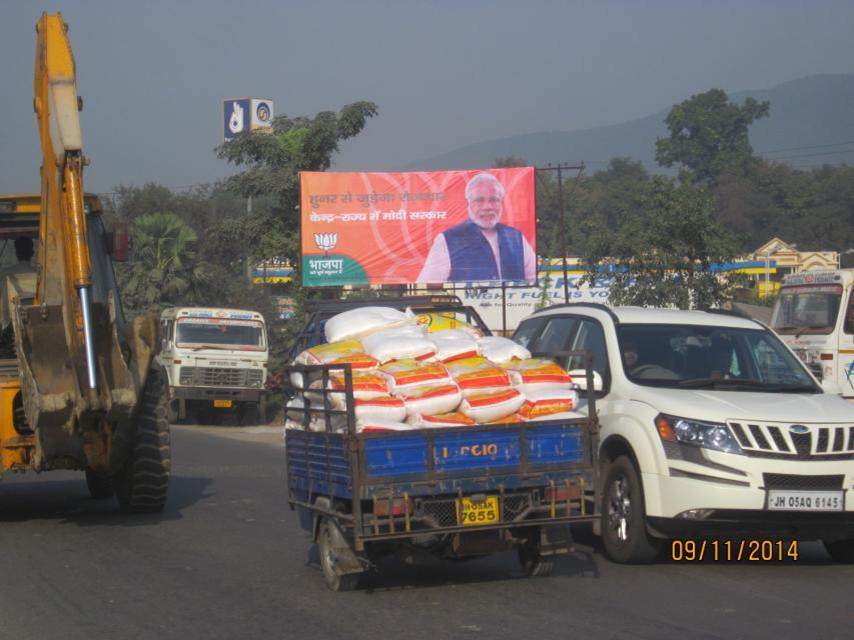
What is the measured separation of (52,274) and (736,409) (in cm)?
580

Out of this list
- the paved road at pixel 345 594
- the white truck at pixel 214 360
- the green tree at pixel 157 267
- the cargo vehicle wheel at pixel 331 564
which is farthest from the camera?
the green tree at pixel 157 267

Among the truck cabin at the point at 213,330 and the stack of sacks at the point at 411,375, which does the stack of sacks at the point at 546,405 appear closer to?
the stack of sacks at the point at 411,375

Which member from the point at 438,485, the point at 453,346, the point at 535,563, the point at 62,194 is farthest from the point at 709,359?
the point at 62,194

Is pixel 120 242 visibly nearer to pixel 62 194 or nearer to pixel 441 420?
pixel 62 194

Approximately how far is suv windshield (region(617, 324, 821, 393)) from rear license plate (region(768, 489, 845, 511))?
49.3 inches

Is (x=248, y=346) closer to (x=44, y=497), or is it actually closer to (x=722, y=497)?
(x=44, y=497)

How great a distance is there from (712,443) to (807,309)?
1192 centimetres

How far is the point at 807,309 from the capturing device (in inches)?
749

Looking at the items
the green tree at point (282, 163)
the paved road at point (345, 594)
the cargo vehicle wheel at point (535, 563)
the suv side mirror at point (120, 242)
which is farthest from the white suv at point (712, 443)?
the green tree at point (282, 163)

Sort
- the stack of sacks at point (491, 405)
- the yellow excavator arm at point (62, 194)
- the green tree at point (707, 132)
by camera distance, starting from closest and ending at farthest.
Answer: the stack of sacks at point (491, 405) < the yellow excavator arm at point (62, 194) < the green tree at point (707, 132)

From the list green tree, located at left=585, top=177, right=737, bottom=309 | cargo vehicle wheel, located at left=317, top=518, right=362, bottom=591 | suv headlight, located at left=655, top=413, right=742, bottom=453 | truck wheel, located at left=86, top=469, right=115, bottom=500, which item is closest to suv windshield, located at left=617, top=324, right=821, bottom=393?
suv headlight, located at left=655, top=413, right=742, bottom=453

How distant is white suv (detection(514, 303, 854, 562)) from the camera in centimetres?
780

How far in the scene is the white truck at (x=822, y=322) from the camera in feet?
58.6

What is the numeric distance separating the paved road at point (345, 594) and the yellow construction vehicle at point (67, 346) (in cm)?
73
